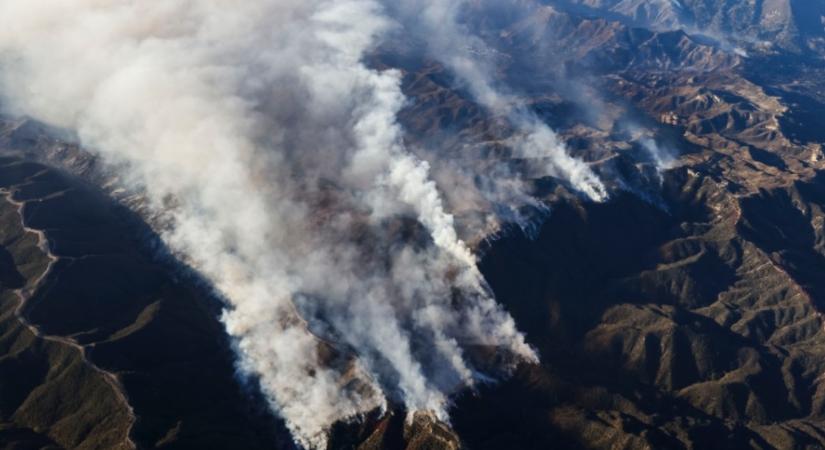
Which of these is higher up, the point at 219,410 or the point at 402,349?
the point at 402,349

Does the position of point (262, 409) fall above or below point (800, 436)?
below

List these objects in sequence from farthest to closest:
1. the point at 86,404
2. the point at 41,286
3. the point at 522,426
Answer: the point at 41,286
the point at 522,426
the point at 86,404

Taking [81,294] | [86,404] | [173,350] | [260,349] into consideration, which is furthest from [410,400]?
[81,294]

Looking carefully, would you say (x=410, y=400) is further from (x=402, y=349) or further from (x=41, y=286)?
(x=41, y=286)

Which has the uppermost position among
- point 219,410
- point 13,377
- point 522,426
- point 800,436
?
point 800,436

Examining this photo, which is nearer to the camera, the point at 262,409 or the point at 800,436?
the point at 262,409

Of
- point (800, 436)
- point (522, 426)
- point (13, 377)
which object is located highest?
point (800, 436)

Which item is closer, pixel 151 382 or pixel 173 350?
pixel 151 382

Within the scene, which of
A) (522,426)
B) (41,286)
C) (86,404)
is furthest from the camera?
(41,286)

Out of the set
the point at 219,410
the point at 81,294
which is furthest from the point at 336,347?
the point at 81,294

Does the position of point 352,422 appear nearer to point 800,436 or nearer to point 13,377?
point 13,377
